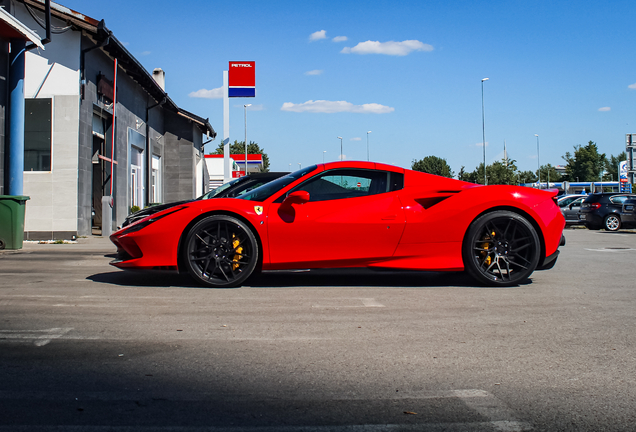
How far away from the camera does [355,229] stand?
227 inches

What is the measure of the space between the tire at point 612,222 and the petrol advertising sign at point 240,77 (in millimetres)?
13312

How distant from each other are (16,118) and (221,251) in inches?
386

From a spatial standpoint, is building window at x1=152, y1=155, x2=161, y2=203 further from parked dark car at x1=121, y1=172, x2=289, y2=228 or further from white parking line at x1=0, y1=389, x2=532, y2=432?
white parking line at x1=0, y1=389, x2=532, y2=432

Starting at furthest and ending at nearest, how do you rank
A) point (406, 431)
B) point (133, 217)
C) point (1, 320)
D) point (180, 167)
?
point (180, 167)
point (133, 217)
point (1, 320)
point (406, 431)

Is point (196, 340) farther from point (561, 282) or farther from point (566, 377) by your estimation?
point (561, 282)

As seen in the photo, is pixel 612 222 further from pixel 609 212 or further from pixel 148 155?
pixel 148 155

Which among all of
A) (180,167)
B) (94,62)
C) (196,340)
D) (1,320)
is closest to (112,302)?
(1,320)

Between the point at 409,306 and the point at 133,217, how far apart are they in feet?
17.9

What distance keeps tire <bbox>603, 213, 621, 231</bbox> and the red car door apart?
674 inches

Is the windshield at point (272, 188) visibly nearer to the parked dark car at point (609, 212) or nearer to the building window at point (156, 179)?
the parked dark car at point (609, 212)

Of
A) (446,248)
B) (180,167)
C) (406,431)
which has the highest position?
(180,167)

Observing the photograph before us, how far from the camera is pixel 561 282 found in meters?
6.39

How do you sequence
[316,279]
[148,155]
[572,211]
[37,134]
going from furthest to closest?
[148,155] < [572,211] < [37,134] < [316,279]

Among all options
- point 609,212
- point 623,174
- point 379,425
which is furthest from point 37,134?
point 623,174
